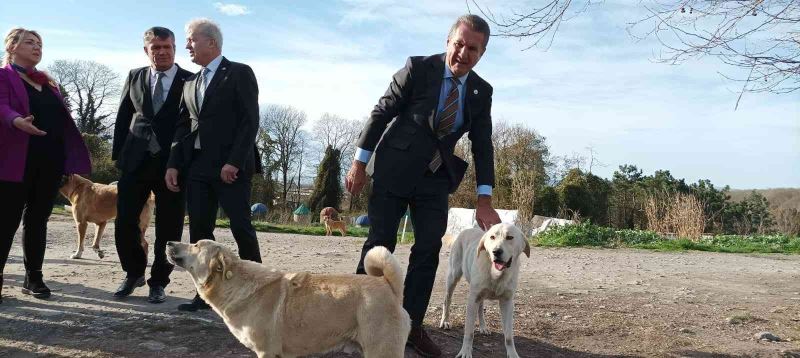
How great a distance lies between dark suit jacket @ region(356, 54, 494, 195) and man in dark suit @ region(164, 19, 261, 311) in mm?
1070

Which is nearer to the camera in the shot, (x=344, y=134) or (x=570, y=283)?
(x=570, y=283)

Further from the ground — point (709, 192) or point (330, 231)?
point (709, 192)

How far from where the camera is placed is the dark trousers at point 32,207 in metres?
5.25

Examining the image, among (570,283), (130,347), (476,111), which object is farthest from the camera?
(570,283)

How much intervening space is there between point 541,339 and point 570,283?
354 centimetres

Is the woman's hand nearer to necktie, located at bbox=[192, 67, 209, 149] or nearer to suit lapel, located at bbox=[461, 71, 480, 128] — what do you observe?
necktie, located at bbox=[192, 67, 209, 149]

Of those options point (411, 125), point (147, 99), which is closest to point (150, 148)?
point (147, 99)

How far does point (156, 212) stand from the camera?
5.61 metres

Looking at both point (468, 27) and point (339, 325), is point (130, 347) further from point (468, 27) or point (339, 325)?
point (468, 27)

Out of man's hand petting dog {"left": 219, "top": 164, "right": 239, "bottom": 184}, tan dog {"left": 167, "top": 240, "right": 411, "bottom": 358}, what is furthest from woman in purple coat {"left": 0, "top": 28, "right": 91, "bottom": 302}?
tan dog {"left": 167, "top": 240, "right": 411, "bottom": 358}

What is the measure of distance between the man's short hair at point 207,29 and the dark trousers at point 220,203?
0.96 metres

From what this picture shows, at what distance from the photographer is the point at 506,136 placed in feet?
113

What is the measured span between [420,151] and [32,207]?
3626 millimetres

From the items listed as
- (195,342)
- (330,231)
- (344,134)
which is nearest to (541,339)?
(195,342)
